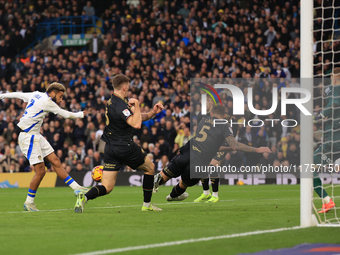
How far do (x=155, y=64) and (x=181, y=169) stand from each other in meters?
13.6

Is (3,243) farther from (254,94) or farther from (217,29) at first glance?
(217,29)

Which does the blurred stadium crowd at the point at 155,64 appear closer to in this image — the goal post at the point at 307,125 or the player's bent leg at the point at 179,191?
the player's bent leg at the point at 179,191

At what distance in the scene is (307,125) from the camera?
6367 mm

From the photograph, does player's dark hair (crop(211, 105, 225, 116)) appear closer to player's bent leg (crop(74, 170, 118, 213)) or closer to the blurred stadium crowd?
player's bent leg (crop(74, 170, 118, 213))

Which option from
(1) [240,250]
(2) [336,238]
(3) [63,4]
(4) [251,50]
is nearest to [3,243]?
(1) [240,250]

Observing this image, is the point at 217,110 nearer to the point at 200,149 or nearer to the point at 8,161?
the point at 200,149

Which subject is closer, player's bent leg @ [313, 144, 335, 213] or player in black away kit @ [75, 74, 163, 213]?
player's bent leg @ [313, 144, 335, 213]

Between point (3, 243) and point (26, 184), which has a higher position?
point (3, 243)

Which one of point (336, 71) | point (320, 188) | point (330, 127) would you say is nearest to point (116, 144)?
point (320, 188)

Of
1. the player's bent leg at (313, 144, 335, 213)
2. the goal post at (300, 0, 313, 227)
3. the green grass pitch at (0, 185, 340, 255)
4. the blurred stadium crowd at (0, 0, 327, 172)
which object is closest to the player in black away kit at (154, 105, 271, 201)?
the green grass pitch at (0, 185, 340, 255)

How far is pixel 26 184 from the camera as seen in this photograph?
1989 centimetres

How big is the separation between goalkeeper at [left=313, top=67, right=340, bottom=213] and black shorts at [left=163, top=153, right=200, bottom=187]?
7.98ft

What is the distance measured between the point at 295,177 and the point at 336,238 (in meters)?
13.7

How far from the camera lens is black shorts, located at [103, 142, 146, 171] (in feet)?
27.0
